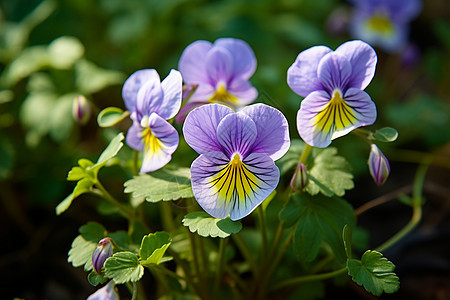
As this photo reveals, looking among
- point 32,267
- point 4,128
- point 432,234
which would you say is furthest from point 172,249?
point 4,128

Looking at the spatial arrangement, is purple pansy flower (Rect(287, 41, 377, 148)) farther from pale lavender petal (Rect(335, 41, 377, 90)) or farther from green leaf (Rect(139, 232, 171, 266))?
green leaf (Rect(139, 232, 171, 266))

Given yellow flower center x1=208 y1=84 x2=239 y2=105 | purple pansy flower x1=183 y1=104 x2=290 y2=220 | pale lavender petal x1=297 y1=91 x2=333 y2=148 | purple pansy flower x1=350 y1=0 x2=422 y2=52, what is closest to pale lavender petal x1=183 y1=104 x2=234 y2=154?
purple pansy flower x1=183 y1=104 x2=290 y2=220

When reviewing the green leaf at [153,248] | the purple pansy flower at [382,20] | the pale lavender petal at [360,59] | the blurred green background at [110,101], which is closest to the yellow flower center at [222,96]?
the blurred green background at [110,101]

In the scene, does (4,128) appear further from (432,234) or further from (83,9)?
(432,234)

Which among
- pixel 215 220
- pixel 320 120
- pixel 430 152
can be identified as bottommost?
pixel 430 152

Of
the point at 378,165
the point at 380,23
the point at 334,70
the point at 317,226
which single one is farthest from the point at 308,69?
the point at 380,23

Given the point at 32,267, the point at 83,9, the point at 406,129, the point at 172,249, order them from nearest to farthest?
the point at 172,249
the point at 32,267
the point at 406,129
the point at 83,9

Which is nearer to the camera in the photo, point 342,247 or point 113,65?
point 342,247
